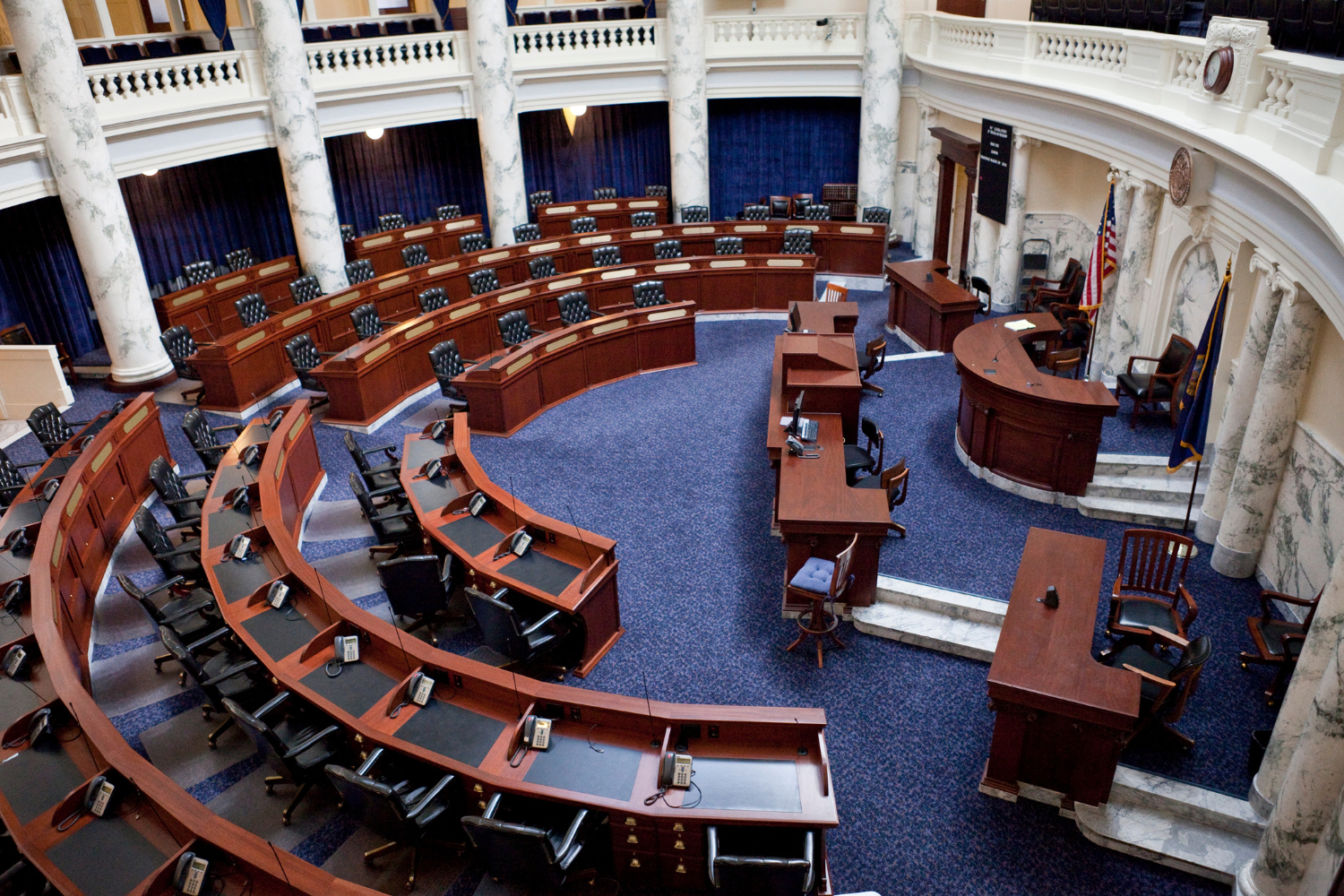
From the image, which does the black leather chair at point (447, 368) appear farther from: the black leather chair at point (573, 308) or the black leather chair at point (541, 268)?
the black leather chair at point (541, 268)

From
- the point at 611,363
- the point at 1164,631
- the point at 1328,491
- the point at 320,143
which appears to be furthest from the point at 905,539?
the point at 320,143

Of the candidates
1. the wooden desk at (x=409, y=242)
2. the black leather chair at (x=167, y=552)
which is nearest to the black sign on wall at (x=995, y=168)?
the wooden desk at (x=409, y=242)

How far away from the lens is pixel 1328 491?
6207 mm

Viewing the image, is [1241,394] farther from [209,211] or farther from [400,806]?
[209,211]

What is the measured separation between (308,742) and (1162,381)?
26.6 feet

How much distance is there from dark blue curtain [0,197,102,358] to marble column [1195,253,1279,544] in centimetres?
1356

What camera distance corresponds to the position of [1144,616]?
6129 millimetres

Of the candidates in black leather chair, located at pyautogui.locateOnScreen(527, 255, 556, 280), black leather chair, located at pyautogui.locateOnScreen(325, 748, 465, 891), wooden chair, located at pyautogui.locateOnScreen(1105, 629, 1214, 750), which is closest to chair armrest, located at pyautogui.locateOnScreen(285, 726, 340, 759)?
black leather chair, located at pyautogui.locateOnScreen(325, 748, 465, 891)

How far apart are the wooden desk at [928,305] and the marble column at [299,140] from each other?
791 centimetres

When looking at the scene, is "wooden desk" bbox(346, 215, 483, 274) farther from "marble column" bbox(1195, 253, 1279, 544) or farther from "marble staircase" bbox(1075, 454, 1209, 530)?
"marble column" bbox(1195, 253, 1279, 544)

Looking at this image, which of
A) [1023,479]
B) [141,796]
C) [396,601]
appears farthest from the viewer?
[1023,479]

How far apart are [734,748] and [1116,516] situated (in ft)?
15.7

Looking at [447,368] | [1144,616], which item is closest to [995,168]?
[447,368]

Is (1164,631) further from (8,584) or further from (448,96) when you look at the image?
(448,96)
